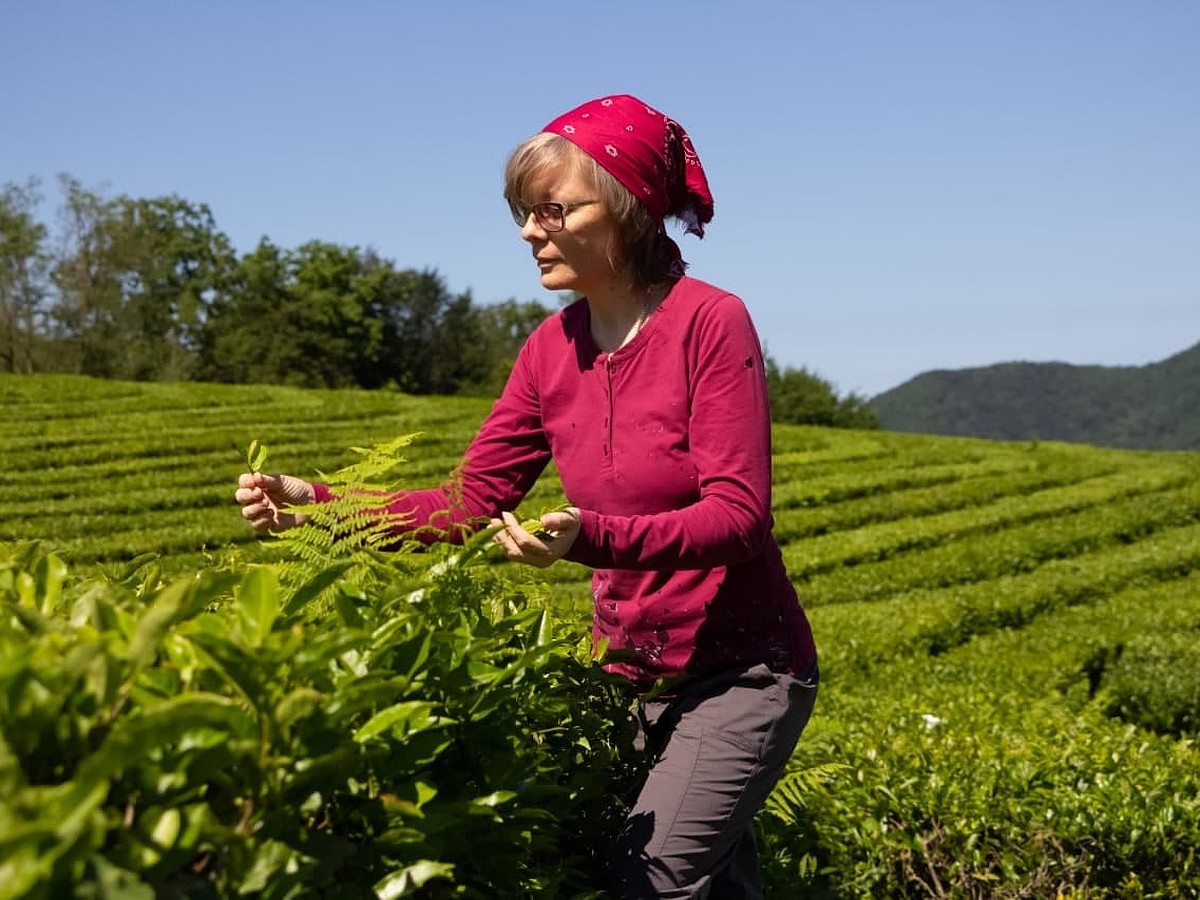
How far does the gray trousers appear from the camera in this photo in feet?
7.06

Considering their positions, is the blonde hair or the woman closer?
the woman

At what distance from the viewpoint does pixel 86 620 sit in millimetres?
1370

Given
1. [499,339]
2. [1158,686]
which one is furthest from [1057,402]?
[1158,686]

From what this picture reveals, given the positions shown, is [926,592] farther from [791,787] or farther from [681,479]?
[681,479]

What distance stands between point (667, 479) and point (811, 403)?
1630 inches

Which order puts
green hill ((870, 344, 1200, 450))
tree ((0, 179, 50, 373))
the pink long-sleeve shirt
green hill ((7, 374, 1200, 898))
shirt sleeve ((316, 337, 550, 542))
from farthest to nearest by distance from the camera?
green hill ((870, 344, 1200, 450)), tree ((0, 179, 50, 373)), green hill ((7, 374, 1200, 898)), shirt sleeve ((316, 337, 550, 542)), the pink long-sleeve shirt

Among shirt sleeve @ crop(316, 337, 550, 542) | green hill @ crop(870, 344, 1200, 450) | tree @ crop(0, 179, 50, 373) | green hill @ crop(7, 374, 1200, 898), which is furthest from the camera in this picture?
green hill @ crop(870, 344, 1200, 450)

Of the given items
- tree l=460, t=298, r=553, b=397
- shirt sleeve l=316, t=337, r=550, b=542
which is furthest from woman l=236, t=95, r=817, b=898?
tree l=460, t=298, r=553, b=397

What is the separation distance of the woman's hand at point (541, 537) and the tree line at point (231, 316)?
40.6m

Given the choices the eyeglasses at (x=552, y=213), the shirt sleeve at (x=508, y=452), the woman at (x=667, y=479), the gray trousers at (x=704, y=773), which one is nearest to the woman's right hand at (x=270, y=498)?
the woman at (x=667, y=479)

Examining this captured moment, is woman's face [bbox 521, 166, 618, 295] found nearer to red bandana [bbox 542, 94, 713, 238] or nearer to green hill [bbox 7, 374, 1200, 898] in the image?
red bandana [bbox 542, 94, 713, 238]

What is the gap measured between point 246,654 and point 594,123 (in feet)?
4.68

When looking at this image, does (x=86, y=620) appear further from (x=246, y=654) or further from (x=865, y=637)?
(x=865, y=637)

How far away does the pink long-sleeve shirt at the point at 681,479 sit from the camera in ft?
7.06
